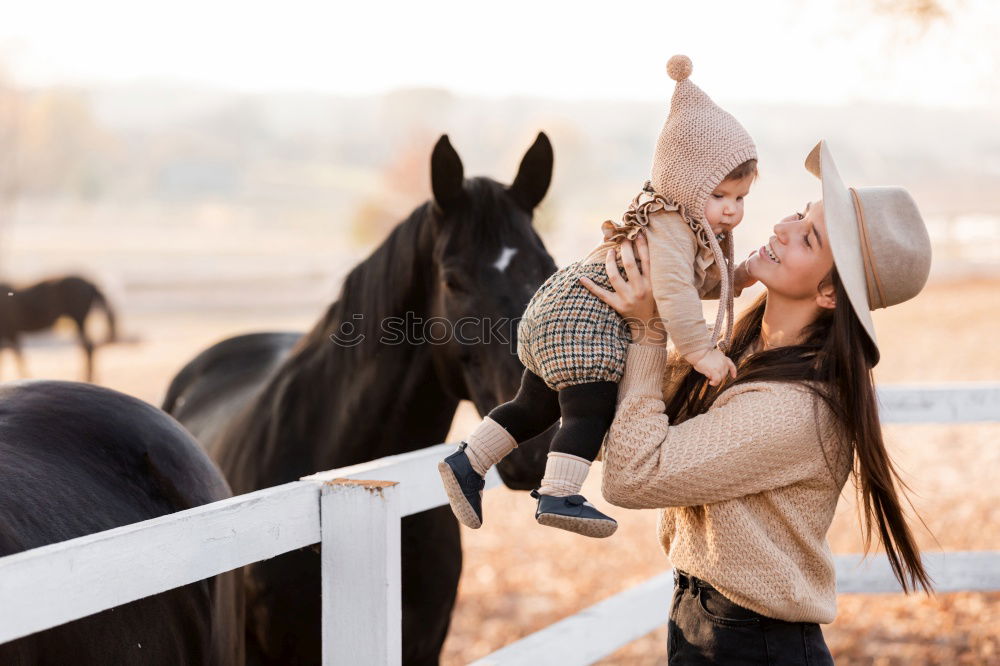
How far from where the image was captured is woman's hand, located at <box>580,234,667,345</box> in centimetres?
199

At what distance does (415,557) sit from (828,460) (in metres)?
1.72

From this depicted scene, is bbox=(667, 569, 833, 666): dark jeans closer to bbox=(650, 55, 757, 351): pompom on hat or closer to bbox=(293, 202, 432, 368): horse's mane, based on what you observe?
bbox=(650, 55, 757, 351): pompom on hat

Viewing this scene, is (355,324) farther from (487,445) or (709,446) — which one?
(709,446)

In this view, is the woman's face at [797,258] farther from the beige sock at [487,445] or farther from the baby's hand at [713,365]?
the beige sock at [487,445]

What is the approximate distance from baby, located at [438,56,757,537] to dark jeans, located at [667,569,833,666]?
1.10 feet

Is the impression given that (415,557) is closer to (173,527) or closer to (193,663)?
(193,663)

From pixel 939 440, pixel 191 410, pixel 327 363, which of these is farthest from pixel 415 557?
pixel 939 440

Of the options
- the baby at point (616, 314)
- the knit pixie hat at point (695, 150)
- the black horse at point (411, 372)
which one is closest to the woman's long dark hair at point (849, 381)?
the baby at point (616, 314)

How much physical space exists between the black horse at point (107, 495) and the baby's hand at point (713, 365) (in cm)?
138

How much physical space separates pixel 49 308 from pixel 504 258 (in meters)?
16.2

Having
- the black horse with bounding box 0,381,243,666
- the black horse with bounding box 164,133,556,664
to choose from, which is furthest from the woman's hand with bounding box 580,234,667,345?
the black horse with bounding box 0,381,243,666

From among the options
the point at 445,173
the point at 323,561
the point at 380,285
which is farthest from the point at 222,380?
the point at 323,561

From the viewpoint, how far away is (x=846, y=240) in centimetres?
192

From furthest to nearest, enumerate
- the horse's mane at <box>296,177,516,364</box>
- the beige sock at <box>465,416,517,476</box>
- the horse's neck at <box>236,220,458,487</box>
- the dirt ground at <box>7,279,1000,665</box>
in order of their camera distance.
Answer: the dirt ground at <box>7,279,1000,665</box> < the horse's neck at <box>236,220,458,487</box> < the horse's mane at <box>296,177,516,364</box> < the beige sock at <box>465,416,517,476</box>
